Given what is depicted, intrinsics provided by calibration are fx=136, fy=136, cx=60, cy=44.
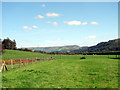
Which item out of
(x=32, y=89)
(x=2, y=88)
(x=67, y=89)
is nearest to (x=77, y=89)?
(x=67, y=89)

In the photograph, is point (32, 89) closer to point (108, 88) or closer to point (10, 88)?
point (10, 88)

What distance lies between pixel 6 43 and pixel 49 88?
139 metres

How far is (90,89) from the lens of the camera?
9453 mm

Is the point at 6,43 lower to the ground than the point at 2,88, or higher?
higher

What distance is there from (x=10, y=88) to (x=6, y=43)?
138222 mm

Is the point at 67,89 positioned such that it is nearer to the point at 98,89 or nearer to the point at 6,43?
the point at 98,89

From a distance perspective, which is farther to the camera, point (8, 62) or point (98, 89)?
point (8, 62)

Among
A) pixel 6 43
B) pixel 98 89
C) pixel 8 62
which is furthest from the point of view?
A: pixel 6 43

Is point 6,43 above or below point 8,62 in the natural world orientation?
above

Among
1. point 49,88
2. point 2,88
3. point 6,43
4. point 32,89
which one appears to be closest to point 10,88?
point 2,88

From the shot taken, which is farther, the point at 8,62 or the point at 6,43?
the point at 6,43

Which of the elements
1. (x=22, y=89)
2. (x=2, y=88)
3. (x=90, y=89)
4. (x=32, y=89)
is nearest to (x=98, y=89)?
(x=90, y=89)

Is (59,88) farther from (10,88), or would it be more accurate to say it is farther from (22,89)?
(10,88)

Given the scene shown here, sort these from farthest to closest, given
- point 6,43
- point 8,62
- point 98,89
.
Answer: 1. point 6,43
2. point 8,62
3. point 98,89
